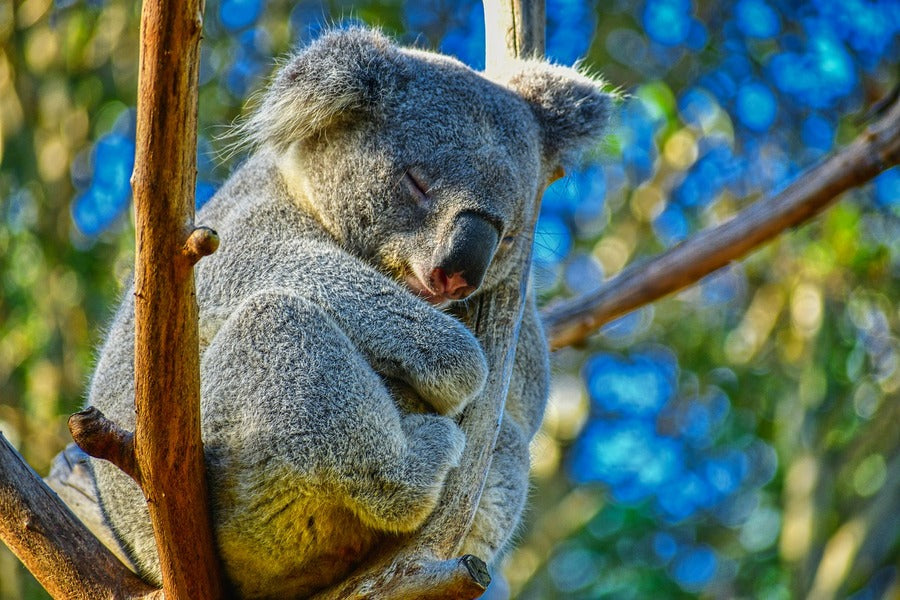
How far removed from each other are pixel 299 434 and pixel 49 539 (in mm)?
752

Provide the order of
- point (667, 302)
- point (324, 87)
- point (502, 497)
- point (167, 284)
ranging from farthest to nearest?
point (667, 302)
point (502, 497)
point (324, 87)
point (167, 284)

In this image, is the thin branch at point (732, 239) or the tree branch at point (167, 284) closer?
the tree branch at point (167, 284)

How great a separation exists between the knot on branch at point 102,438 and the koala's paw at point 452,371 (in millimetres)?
886

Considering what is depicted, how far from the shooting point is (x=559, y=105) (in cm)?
358

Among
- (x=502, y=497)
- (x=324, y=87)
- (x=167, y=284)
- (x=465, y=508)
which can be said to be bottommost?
(x=502, y=497)

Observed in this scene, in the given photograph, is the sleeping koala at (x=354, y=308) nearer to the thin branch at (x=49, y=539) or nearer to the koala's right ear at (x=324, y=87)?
the koala's right ear at (x=324, y=87)

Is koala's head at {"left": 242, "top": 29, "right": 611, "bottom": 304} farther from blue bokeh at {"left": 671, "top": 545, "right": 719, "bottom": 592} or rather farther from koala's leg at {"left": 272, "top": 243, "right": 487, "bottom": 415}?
blue bokeh at {"left": 671, "top": 545, "right": 719, "bottom": 592}

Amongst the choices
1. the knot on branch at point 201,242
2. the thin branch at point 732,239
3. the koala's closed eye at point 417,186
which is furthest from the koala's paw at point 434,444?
the thin branch at point 732,239

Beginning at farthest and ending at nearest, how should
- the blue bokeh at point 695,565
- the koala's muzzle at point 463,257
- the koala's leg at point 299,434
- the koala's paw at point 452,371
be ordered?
the blue bokeh at point 695,565, the koala's muzzle at point 463,257, the koala's paw at point 452,371, the koala's leg at point 299,434

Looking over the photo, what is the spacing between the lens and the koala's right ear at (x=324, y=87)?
10.2 feet

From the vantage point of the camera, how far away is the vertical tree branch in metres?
1.90

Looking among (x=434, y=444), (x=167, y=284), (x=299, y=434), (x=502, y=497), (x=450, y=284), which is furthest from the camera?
(x=502, y=497)

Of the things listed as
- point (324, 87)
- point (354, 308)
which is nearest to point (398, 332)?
point (354, 308)

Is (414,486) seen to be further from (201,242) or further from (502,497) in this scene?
(201,242)
